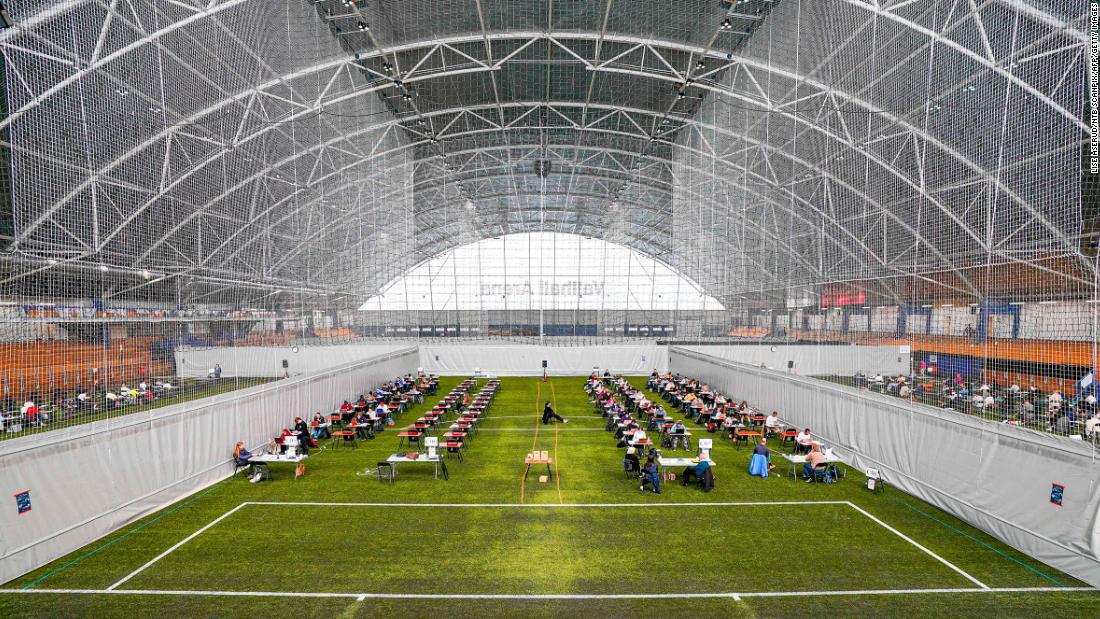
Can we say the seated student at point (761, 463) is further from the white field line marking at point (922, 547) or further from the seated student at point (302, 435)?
the seated student at point (302, 435)

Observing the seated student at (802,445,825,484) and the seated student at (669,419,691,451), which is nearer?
the seated student at (802,445,825,484)

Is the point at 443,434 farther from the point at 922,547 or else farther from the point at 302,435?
the point at 922,547

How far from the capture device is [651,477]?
10.4 metres

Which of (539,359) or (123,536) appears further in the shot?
(539,359)

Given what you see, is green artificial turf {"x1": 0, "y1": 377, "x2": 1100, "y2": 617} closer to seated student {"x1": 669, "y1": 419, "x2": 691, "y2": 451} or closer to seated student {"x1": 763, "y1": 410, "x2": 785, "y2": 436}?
seated student {"x1": 669, "y1": 419, "x2": 691, "y2": 451}

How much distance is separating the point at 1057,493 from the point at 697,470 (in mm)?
5305

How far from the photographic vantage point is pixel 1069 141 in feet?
25.3

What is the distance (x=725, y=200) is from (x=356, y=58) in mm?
16675

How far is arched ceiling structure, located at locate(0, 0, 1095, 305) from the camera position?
28.7ft

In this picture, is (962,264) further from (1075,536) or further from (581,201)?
(581,201)

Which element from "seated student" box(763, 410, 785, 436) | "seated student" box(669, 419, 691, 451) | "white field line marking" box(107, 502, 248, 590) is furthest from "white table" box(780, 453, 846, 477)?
"white field line marking" box(107, 502, 248, 590)

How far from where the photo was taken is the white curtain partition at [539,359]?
32062 millimetres

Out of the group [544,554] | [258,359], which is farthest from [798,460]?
[258,359]

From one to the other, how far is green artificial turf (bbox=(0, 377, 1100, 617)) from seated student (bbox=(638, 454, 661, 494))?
0.75 feet
